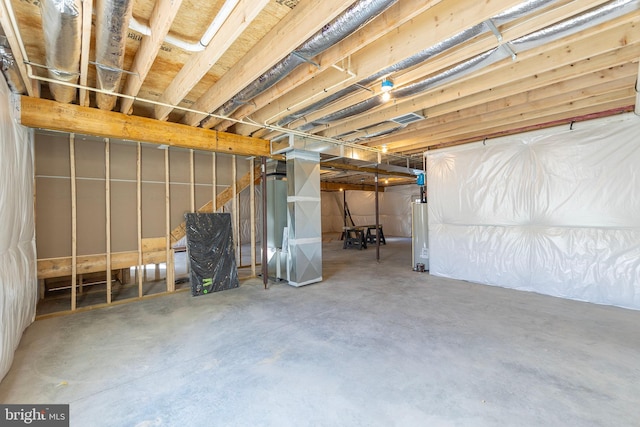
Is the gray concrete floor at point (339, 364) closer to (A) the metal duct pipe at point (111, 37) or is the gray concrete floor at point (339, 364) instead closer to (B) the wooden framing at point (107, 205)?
(B) the wooden framing at point (107, 205)

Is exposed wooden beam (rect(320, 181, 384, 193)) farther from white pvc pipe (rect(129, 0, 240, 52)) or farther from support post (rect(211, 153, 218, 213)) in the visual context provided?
white pvc pipe (rect(129, 0, 240, 52))

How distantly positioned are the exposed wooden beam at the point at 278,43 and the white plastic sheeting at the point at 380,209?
10.0 m

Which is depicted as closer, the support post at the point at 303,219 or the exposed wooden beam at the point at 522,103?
the exposed wooden beam at the point at 522,103

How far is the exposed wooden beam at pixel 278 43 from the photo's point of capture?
1.87m

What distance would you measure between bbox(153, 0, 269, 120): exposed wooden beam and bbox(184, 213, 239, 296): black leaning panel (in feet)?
6.03

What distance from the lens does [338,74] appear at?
2887 millimetres

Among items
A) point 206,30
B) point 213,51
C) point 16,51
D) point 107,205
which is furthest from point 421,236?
point 16,51

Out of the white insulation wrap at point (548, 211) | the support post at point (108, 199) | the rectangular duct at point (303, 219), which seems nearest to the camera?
the white insulation wrap at point (548, 211)

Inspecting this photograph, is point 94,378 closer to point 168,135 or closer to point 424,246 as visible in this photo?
point 168,135

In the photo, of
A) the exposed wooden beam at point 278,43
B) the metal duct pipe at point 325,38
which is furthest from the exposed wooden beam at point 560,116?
the exposed wooden beam at point 278,43

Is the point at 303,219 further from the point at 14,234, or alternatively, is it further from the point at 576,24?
the point at 576,24

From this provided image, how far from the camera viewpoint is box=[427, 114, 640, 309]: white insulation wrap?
3555mm

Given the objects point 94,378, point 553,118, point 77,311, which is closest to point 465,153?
point 553,118

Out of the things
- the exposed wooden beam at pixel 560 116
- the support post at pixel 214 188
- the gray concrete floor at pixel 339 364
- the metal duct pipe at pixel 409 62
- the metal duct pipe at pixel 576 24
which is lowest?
the gray concrete floor at pixel 339 364
